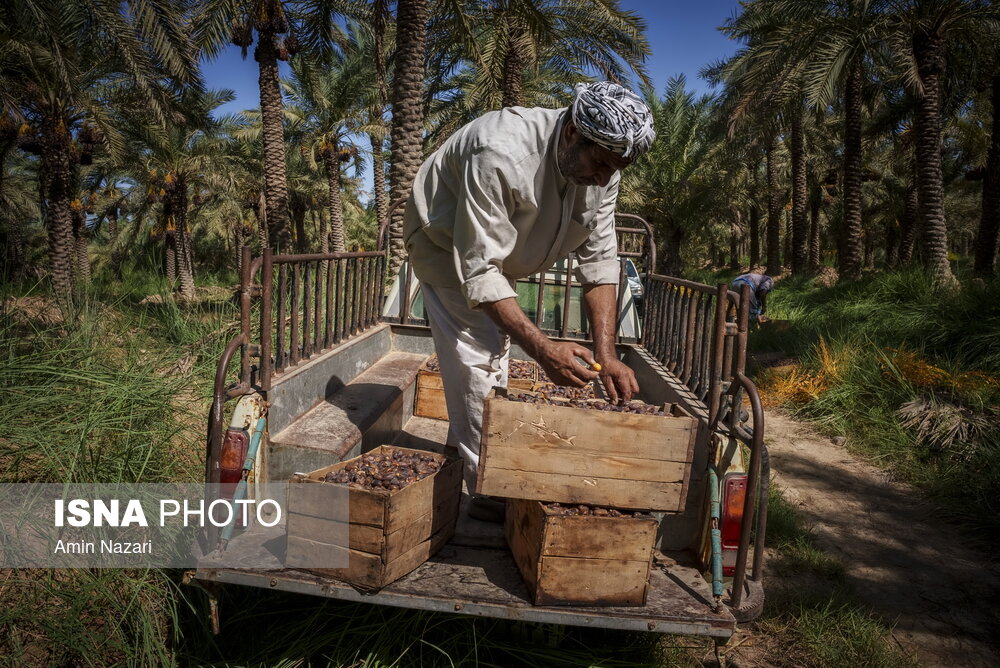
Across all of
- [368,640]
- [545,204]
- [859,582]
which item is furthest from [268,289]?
[859,582]

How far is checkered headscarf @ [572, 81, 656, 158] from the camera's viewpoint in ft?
7.63

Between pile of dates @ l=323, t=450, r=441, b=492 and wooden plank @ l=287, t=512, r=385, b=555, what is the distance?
155 millimetres

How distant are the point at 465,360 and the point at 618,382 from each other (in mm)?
706

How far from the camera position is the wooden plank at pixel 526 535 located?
228cm

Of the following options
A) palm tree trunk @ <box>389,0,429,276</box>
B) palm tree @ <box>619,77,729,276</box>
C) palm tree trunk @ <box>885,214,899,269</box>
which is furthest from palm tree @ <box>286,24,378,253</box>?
palm tree trunk @ <box>885,214,899,269</box>

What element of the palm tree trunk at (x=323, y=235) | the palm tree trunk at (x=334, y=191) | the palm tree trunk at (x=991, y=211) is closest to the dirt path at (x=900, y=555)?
the palm tree trunk at (x=991, y=211)

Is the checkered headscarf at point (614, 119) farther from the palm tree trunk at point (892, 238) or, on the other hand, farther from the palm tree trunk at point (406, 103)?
the palm tree trunk at point (892, 238)

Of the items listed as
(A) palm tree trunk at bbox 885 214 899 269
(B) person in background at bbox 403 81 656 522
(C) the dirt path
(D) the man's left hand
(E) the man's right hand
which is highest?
(A) palm tree trunk at bbox 885 214 899 269

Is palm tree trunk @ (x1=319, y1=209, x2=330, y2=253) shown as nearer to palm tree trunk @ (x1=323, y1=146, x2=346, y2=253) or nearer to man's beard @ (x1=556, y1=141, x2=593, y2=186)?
palm tree trunk @ (x1=323, y1=146, x2=346, y2=253)

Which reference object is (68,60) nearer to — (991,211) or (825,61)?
(825,61)

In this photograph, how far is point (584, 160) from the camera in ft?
8.22

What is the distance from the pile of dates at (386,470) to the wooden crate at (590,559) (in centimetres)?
57

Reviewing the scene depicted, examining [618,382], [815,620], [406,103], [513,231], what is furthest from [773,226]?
[513,231]

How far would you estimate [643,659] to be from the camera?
9.23 feet
